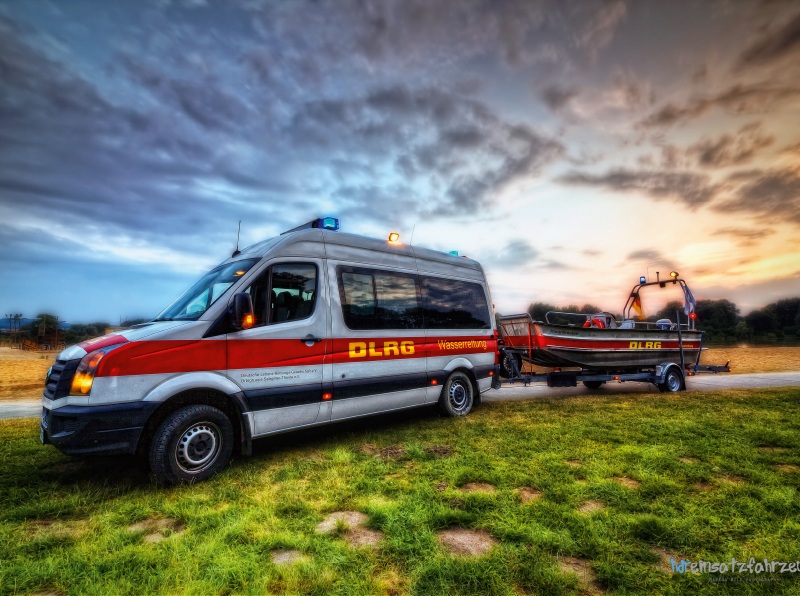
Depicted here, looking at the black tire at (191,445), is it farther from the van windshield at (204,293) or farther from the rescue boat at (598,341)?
the rescue boat at (598,341)

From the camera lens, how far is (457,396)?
707cm

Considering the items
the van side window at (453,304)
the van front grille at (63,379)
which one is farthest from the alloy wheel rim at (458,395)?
the van front grille at (63,379)

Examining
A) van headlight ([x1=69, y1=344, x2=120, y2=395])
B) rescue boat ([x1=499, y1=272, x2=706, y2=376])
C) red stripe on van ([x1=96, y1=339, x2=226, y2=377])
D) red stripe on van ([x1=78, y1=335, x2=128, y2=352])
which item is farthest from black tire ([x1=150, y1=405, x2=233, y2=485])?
rescue boat ([x1=499, y1=272, x2=706, y2=376])

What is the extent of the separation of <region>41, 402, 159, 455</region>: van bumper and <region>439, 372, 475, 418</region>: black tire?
4474 mm

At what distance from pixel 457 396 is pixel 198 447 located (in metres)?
4.37

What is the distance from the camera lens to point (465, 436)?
5605mm

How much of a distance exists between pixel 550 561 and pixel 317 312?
141 inches

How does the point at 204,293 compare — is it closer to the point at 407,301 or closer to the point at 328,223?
the point at 328,223

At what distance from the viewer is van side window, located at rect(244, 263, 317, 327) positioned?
15.0 ft

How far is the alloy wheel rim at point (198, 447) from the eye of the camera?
3918 millimetres

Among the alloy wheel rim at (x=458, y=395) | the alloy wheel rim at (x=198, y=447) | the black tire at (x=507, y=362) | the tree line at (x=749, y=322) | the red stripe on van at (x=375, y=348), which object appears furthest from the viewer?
the tree line at (x=749, y=322)

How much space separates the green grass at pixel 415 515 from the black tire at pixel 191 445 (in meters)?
0.16

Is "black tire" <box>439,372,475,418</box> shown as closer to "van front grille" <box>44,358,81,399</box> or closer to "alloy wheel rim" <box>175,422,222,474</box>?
"alloy wheel rim" <box>175,422,222,474</box>

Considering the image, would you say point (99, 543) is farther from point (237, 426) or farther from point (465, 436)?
point (465, 436)
